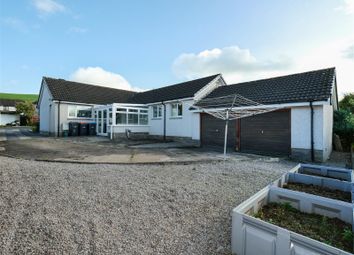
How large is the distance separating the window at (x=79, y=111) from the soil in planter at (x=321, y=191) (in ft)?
70.7

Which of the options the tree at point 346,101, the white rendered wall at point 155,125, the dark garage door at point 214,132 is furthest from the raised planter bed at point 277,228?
the tree at point 346,101

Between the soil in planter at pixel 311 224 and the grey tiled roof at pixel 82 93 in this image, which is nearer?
the soil in planter at pixel 311 224

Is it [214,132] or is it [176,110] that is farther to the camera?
[176,110]

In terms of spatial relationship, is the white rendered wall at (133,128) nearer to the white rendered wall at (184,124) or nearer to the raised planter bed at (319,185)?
the white rendered wall at (184,124)

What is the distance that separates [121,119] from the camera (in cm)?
1903

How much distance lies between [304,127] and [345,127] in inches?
241

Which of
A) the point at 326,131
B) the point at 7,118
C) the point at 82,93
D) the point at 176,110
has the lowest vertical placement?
the point at 326,131

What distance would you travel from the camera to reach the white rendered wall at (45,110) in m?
22.6

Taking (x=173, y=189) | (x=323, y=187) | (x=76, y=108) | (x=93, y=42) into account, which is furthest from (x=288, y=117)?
(x=76, y=108)

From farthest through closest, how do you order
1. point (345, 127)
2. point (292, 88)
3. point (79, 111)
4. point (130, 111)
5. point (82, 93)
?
point (82, 93) → point (79, 111) → point (130, 111) → point (345, 127) → point (292, 88)

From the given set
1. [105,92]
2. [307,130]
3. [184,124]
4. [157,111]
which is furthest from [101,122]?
[307,130]

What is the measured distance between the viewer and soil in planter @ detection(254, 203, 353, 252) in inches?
111

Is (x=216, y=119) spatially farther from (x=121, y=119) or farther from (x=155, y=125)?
(x=121, y=119)

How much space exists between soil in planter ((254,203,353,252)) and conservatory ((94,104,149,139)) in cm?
1618
